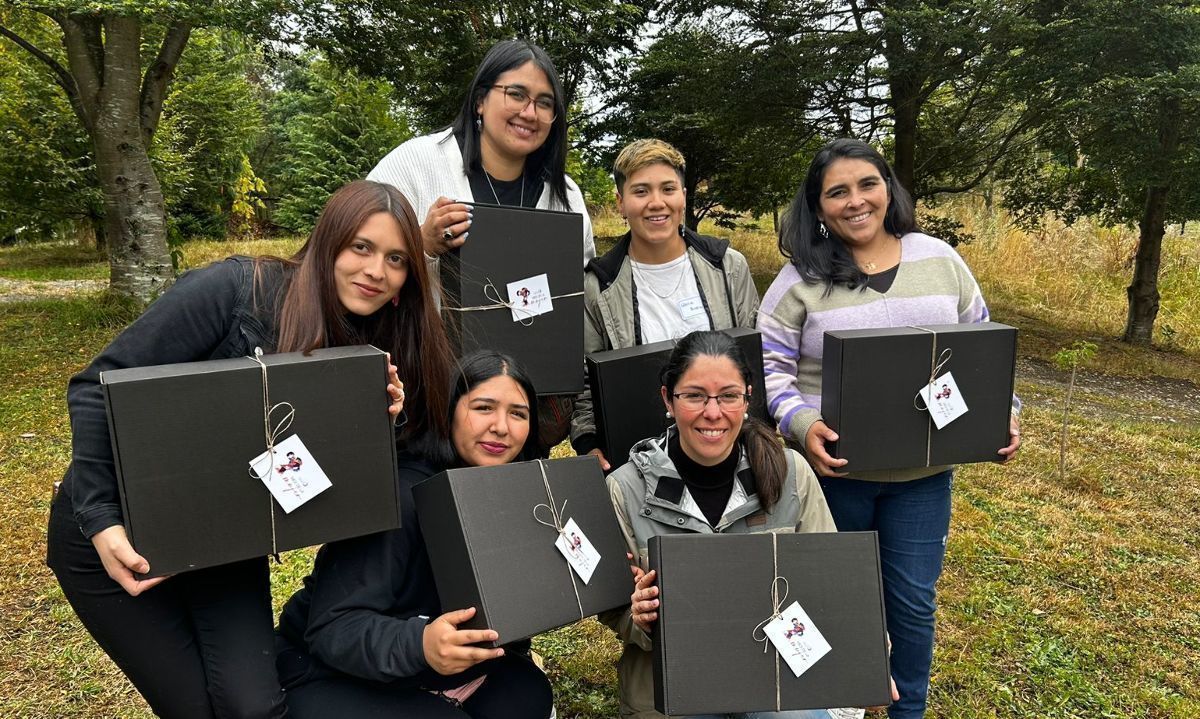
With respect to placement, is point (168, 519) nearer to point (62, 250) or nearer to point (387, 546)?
point (387, 546)

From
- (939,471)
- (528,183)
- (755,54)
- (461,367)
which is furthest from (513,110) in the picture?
(755,54)

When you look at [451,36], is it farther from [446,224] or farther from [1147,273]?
[1147,273]

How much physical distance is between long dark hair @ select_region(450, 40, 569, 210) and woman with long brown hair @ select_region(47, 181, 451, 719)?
0.56 metres

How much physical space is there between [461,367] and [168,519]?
0.76 metres

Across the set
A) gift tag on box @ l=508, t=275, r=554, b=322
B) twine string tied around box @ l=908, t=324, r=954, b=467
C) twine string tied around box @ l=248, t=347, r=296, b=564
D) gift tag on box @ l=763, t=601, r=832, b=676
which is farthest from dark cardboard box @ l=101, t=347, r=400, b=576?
twine string tied around box @ l=908, t=324, r=954, b=467

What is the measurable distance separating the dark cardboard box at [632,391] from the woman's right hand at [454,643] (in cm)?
81

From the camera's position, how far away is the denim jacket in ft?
5.07

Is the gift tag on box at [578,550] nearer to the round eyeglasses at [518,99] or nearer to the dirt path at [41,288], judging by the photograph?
the round eyeglasses at [518,99]

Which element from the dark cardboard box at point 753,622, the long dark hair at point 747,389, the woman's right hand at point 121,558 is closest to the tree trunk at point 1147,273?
the long dark hair at point 747,389

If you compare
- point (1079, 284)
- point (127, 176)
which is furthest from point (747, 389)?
point (1079, 284)

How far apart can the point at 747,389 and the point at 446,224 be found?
920mm

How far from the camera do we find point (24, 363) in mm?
6793

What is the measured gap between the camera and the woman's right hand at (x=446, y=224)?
2.04 metres

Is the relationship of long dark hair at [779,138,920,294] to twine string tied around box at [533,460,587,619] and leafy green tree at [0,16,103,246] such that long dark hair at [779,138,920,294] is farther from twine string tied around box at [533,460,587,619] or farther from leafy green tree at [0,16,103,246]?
leafy green tree at [0,16,103,246]
